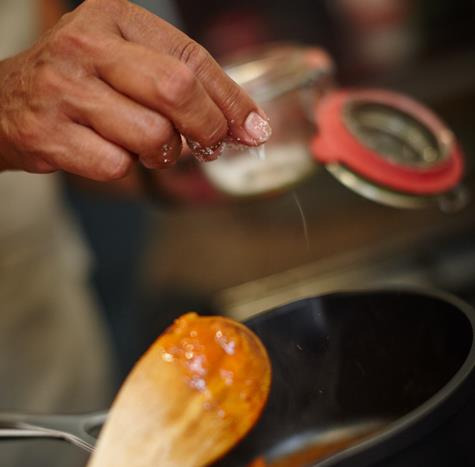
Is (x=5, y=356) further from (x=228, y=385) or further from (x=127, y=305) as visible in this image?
(x=127, y=305)

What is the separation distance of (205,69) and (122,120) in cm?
7

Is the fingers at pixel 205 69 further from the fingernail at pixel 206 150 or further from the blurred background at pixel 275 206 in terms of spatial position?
the blurred background at pixel 275 206

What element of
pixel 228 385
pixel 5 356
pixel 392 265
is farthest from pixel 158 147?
pixel 392 265

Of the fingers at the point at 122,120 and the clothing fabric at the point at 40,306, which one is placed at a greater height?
the fingers at the point at 122,120

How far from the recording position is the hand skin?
61 cm

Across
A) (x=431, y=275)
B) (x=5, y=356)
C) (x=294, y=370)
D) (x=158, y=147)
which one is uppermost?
(x=158, y=147)

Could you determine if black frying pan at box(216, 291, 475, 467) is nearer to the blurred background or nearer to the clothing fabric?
the clothing fabric

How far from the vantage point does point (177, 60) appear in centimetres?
61

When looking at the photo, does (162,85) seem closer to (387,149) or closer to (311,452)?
(311,452)

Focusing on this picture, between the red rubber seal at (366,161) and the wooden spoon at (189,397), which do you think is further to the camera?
the red rubber seal at (366,161)

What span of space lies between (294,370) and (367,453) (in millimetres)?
220

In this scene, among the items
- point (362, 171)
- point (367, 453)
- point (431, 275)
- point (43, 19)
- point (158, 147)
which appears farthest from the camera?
point (431, 275)

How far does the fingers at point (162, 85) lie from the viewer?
60 cm

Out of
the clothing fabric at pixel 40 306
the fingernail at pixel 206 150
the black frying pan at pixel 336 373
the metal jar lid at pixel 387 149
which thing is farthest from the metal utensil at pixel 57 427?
the clothing fabric at pixel 40 306
